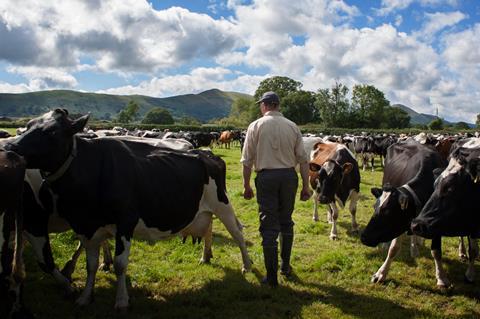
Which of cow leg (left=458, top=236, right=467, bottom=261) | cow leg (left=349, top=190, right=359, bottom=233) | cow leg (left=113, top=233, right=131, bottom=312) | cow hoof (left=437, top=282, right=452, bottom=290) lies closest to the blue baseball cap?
cow leg (left=113, top=233, right=131, bottom=312)

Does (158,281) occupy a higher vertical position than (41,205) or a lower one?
lower

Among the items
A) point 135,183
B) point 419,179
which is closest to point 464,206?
point 419,179

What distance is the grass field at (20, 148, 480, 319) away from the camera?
5281mm

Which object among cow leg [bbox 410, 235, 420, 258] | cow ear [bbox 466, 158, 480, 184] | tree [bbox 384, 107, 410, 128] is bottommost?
cow leg [bbox 410, 235, 420, 258]

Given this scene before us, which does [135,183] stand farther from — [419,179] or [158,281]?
[419,179]

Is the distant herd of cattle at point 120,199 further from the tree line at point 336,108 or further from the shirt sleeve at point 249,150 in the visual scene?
the tree line at point 336,108

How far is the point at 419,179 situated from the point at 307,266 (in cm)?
224

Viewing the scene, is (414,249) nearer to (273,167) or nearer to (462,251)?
(462,251)

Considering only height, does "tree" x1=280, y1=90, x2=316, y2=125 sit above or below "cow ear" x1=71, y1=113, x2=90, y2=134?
above

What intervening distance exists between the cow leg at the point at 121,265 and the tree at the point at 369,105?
337ft

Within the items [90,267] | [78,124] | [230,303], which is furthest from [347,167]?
[78,124]

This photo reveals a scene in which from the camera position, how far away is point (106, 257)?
672 centimetres

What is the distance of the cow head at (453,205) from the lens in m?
5.17

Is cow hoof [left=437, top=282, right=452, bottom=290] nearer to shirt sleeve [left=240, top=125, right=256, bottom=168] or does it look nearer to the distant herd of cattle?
the distant herd of cattle
